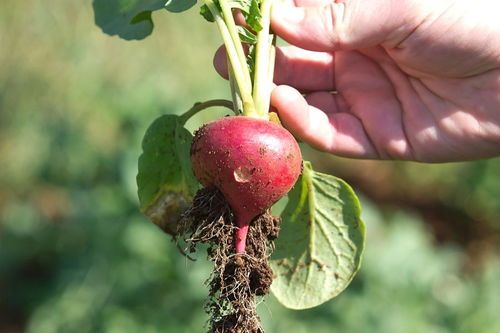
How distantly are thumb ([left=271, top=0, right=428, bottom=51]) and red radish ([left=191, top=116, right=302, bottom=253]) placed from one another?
1.59ft

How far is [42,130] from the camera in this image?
6012 millimetres

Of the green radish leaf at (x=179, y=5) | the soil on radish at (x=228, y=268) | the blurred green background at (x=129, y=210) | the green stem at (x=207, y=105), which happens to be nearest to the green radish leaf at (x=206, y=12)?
the green radish leaf at (x=179, y=5)

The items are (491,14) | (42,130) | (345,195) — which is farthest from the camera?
(42,130)

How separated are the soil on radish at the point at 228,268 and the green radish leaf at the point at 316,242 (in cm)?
26

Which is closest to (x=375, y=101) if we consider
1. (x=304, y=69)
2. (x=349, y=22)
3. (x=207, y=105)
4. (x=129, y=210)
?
(x=304, y=69)

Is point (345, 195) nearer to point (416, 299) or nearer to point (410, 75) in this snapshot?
point (410, 75)

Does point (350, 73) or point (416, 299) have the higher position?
point (350, 73)

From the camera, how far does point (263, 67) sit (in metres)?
1.96

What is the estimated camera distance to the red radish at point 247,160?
1809mm

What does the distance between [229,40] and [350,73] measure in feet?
2.94

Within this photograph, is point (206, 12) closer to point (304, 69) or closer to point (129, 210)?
point (304, 69)

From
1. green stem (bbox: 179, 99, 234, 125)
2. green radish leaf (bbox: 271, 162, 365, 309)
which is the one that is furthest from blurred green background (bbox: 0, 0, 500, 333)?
green stem (bbox: 179, 99, 234, 125)

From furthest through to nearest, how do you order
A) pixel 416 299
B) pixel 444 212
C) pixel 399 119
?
pixel 444 212, pixel 416 299, pixel 399 119

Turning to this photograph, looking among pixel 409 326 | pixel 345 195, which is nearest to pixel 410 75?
pixel 345 195
